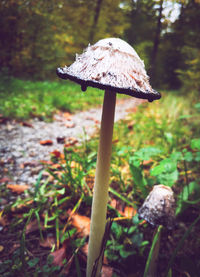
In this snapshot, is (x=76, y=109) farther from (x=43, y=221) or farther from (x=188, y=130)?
(x=43, y=221)

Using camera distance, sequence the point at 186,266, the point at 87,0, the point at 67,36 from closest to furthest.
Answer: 1. the point at 186,266
2. the point at 87,0
3. the point at 67,36

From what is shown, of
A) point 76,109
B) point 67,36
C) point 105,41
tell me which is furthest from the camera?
point 67,36

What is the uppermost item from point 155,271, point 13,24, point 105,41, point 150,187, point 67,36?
point 67,36

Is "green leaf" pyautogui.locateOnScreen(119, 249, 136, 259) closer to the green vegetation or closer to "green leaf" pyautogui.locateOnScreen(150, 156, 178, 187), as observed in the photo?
the green vegetation

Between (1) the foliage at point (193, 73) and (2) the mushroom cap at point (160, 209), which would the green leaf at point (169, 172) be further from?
(1) the foliage at point (193, 73)

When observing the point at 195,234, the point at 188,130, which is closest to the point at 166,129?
the point at 188,130

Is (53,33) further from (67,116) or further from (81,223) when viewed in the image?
(81,223)

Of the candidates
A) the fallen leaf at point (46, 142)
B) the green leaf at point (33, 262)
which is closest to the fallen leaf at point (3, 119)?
the fallen leaf at point (46, 142)

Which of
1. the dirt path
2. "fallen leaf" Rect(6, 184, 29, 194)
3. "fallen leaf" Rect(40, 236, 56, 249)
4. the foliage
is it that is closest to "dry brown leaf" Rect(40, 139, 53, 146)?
the dirt path
